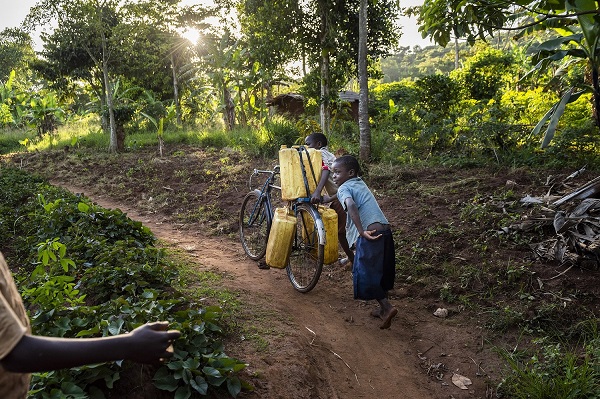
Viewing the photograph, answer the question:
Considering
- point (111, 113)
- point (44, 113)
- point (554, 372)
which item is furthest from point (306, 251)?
point (44, 113)

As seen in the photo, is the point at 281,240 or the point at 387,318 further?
the point at 281,240

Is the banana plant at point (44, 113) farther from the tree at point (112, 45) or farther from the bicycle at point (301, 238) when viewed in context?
the bicycle at point (301, 238)

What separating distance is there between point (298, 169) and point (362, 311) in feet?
5.49

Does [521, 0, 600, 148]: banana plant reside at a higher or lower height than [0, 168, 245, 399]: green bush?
higher

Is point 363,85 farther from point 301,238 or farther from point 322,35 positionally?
point 301,238

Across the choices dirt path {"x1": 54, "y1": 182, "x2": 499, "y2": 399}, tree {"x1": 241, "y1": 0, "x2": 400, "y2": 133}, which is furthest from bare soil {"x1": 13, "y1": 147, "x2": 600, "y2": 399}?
tree {"x1": 241, "y1": 0, "x2": 400, "y2": 133}

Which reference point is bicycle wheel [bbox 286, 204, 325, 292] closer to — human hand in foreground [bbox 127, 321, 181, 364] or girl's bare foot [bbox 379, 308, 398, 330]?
A: girl's bare foot [bbox 379, 308, 398, 330]

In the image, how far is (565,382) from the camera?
305 cm

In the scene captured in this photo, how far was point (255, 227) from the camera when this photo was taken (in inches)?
246

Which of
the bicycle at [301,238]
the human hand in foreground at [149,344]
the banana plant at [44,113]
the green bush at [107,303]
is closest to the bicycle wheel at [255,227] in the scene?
the bicycle at [301,238]

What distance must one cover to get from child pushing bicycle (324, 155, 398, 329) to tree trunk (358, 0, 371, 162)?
195 inches

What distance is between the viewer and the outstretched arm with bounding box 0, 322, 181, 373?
52.1 inches

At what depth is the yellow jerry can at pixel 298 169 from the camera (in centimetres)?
489

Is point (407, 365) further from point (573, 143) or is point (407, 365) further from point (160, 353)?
point (573, 143)
